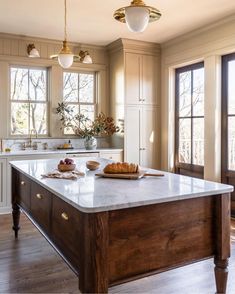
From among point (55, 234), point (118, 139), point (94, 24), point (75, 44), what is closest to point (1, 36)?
point (75, 44)

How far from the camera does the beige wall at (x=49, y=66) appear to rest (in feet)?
16.4

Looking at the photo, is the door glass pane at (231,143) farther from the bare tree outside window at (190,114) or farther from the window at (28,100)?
the window at (28,100)

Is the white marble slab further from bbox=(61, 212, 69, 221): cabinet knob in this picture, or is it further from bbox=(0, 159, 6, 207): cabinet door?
bbox=(0, 159, 6, 207): cabinet door

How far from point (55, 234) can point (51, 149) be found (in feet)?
11.1

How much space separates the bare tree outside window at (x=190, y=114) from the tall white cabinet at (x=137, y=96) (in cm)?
43

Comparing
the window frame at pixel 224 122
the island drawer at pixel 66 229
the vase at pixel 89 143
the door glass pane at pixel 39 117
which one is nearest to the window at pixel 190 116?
the window frame at pixel 224 122

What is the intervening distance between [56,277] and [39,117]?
3344 millimetres

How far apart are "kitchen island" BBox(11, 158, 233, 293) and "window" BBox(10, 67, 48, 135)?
3.27 meters

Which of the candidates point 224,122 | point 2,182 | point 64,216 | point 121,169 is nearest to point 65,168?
point 121,169

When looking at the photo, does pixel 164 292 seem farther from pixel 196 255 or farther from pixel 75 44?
pixel 75 44

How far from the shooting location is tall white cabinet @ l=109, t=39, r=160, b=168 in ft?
17.4

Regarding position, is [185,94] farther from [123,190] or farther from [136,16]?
[123,190]

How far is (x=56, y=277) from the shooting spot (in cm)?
260

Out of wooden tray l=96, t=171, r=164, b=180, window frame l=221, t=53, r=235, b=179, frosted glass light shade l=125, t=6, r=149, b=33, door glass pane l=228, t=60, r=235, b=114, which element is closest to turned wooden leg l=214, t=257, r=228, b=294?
wooden tray l=96, t=171, r=164, b=180
